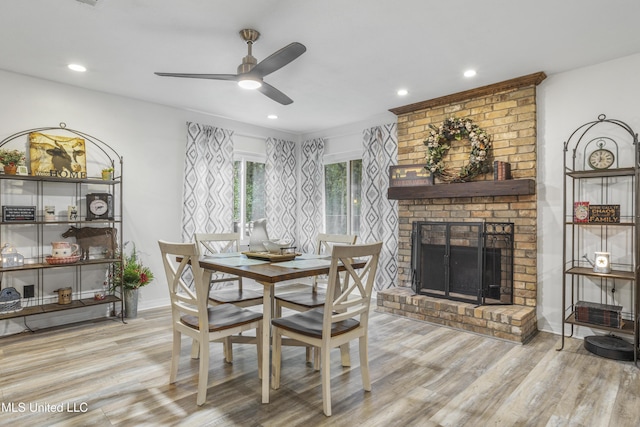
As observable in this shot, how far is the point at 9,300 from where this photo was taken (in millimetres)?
3430

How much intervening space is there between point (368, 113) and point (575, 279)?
9.98ft

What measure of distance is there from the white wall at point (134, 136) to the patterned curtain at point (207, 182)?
0.10 metres

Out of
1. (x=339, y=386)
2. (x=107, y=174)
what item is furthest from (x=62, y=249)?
(x=339, y=386)

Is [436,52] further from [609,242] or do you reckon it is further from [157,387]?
[157,387]

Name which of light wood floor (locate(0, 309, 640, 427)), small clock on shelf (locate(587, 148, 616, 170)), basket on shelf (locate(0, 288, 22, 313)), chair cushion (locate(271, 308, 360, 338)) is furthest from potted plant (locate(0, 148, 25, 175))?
small clock on shelf (locate(587, 148, 616, 170))

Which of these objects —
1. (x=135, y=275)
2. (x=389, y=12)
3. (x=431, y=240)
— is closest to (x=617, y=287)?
(x=431, y=240)

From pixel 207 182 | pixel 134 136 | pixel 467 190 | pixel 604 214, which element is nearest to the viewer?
pixel 604 214

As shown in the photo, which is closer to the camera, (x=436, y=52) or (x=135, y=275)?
(x=436, y=52)

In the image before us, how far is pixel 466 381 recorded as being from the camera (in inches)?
102

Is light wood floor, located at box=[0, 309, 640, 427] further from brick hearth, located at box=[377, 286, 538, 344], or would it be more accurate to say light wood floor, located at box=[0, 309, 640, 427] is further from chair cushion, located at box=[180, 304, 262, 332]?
chair cushion, located at box=[180, 304, 262, 332]

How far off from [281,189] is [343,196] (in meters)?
1.01

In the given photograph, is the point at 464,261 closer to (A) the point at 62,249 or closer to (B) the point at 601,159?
(B) the point at 601,159

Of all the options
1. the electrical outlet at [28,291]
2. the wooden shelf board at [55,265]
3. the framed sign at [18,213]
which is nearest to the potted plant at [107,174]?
the framed sign at [18,213]

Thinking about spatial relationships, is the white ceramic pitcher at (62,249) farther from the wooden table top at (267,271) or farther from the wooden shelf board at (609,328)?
the wooden shelf board at (609,328)
